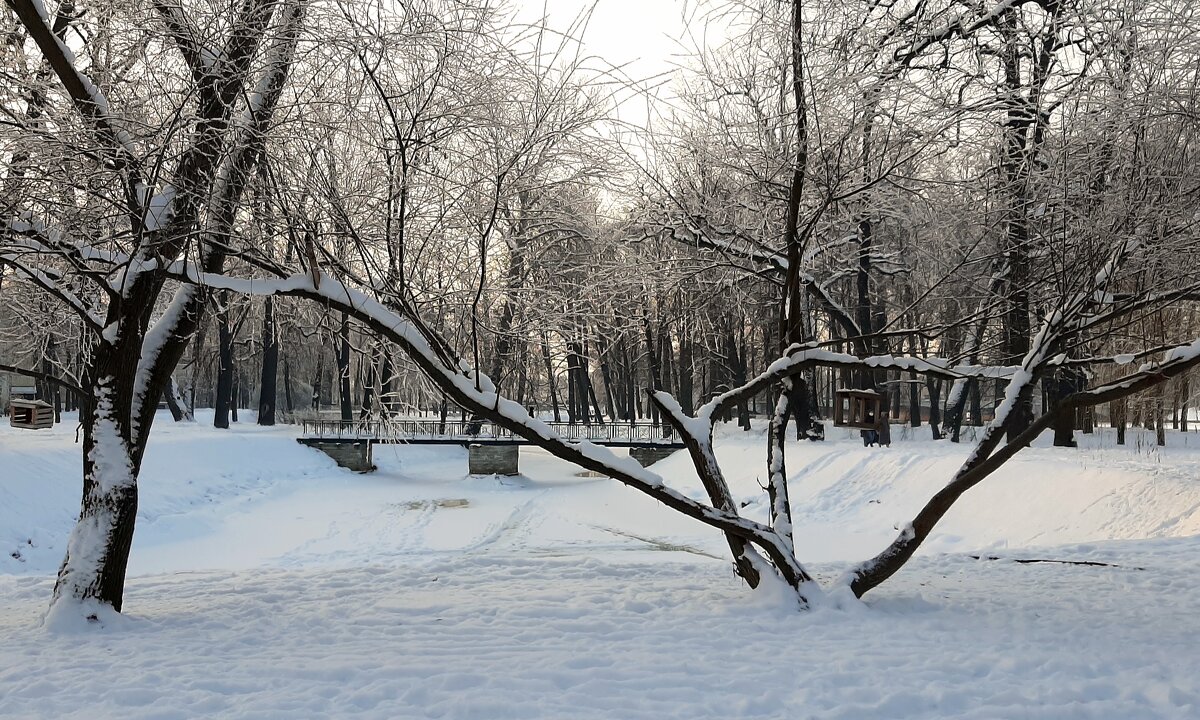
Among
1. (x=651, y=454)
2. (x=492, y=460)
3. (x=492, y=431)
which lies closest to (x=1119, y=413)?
(x=651, y=454)

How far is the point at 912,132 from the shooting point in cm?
620

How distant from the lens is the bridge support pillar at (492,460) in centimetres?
2792

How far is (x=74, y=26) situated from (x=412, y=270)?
9.04ft

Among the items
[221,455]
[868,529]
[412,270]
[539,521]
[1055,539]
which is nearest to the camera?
[412,270]

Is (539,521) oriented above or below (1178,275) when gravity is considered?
below

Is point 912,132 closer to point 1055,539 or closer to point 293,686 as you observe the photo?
point 293,686

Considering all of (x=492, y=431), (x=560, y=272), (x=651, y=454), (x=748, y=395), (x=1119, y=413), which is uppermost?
(x=560, y=272)

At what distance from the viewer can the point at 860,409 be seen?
15.8 m

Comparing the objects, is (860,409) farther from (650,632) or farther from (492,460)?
(492,460)

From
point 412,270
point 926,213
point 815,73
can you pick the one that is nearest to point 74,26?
point 412,270

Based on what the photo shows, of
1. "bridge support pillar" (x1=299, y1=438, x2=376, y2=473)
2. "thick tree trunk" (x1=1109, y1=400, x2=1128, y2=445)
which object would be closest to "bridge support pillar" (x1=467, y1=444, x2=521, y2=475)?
"bridge support pillar" (x1=299, y1=438, x2=376, y2=473)

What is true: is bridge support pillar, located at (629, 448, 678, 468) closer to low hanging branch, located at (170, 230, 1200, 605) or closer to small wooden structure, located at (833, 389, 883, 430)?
small wooden structure, located at (833, 389, 883, 430)

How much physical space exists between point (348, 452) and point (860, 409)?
18.5 meters

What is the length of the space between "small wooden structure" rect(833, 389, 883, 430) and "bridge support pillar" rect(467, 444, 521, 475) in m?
14.1
